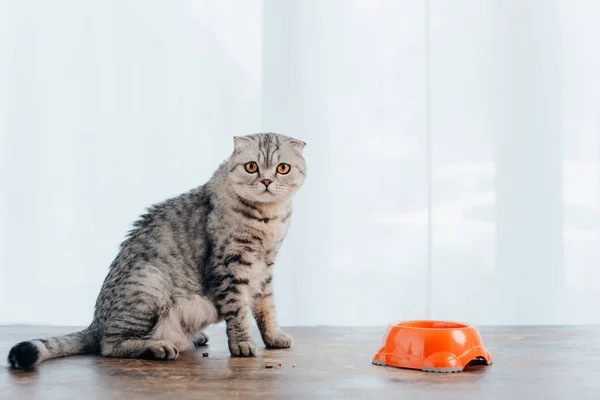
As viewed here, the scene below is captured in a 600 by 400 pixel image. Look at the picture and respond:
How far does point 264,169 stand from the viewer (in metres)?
1.50

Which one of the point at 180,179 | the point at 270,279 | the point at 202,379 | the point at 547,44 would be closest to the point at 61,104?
the point at 180,179

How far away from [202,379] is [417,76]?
4.98ft

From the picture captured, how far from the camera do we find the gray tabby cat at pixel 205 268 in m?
1.45

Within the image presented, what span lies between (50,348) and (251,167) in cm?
54

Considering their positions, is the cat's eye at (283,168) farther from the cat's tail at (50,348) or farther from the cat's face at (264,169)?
the cat's tail at (50,348)

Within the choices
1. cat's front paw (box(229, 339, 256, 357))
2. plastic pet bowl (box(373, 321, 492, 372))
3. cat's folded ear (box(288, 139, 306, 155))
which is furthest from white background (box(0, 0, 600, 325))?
plastic pet bowl (box(373, 321, 492, 372))

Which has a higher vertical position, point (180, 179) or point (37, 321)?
point (180, 179)

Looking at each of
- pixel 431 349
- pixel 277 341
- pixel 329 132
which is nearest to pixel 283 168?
pixel 277 341

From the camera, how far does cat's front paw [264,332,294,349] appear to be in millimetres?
1563

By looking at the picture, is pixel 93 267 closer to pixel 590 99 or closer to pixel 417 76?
pixel 417 76

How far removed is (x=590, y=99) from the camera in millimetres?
2424

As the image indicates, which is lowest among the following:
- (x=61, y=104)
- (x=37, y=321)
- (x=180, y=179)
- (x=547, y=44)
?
(x=37, y=321)

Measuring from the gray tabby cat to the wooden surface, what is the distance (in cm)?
5

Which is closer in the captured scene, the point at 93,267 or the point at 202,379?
the point at 202,379
